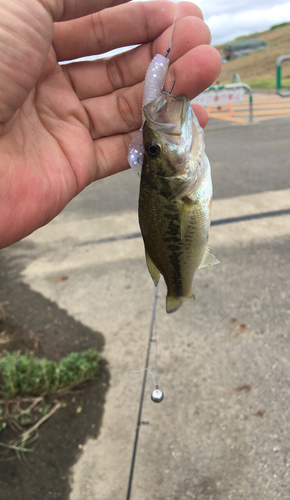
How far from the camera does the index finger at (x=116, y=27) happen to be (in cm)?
187

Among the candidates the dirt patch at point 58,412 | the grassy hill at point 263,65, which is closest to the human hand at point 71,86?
the dirt patch at point 58,412

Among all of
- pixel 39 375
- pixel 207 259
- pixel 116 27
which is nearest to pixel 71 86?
pixel 116 27

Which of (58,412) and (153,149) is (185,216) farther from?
(58,412)

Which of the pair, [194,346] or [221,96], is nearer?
[194,346]

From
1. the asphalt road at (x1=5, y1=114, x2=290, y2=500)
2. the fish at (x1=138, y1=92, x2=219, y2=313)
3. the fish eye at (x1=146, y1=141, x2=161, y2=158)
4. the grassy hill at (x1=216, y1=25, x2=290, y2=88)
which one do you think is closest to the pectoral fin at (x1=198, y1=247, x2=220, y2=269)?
the fish at (x1=138, y1=92, x2=219, y2=313)

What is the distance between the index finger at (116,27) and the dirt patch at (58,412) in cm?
248

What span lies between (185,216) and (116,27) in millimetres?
1153

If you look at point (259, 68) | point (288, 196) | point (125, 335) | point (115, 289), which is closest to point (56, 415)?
point (125, 335)

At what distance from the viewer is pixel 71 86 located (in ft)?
7.22

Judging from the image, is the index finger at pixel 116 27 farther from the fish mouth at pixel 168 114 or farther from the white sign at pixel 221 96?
the white sign at pixel 221 96

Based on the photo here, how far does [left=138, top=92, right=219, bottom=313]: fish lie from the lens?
1566mm

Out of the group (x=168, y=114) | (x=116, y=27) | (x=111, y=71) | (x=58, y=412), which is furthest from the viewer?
(x=58, y=412)

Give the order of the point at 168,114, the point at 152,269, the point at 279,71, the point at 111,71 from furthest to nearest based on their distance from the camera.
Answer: the point at 279,71 < the point at 111,71 < the point at 152,269 < the point at 168,114

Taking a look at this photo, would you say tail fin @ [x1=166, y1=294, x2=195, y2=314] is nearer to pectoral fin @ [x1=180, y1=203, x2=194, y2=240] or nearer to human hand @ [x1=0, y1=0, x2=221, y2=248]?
pectoral fin @ [x1=180, y1=203, x2=194, y2=240]
